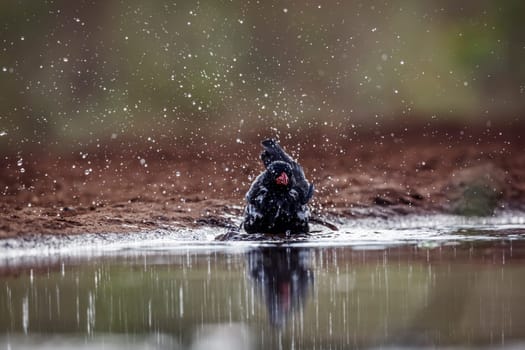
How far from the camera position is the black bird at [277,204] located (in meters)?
10.6

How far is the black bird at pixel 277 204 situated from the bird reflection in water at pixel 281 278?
4.10 ft

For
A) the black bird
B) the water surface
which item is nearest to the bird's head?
the black bird

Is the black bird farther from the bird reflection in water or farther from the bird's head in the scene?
the bird reflection in water

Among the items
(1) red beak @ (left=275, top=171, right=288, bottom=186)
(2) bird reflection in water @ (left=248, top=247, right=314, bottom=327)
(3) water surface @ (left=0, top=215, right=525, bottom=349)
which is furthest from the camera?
(1) red beak @ (left=275, top=171, right=288, bottom=186)

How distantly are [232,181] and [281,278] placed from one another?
25.3ft

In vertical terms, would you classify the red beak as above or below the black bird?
above

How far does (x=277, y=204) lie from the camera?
419 inches

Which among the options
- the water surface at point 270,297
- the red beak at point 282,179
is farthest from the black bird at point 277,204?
the water surface at point 270,297

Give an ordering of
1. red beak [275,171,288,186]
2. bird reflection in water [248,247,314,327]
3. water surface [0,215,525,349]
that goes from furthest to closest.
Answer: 1. red beak [275,171,288,186]
2. bird reflection in water [248,247,314,327]
3. water surface [0,215,525,349]

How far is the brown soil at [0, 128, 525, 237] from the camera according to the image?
11.9 meters

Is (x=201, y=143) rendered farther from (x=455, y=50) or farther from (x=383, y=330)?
(x=383, y=330)

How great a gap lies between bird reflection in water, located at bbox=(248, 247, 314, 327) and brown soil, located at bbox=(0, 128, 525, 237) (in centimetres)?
228

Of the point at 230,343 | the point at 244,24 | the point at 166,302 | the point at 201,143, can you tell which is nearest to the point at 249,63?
the point at 244,24

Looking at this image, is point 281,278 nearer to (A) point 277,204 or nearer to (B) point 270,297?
(B) point 270,297
